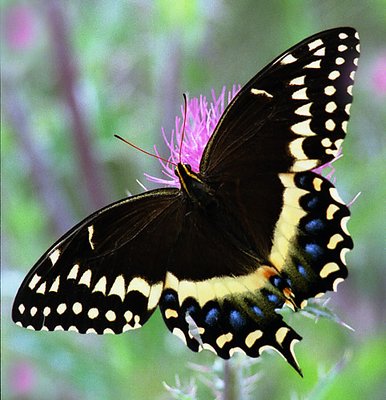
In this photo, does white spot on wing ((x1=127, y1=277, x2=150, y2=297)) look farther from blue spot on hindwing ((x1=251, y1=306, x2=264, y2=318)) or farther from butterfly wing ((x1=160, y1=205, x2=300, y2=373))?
blue spot on hindwing ((x1=251, y1=306, x2=264, y2=318))

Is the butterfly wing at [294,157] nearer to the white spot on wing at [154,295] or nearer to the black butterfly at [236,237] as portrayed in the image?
the black butterfly at [236,237]

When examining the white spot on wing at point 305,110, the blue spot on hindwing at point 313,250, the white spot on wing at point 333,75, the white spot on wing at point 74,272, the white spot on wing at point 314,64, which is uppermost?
the white spot on wing at point 314,64

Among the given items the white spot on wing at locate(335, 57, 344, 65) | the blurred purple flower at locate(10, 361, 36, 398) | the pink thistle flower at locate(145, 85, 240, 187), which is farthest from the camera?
the blurred purple flower at locate(10, 361, 36, 398)

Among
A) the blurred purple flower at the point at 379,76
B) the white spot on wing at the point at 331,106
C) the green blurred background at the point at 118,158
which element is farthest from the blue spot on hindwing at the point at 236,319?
the blurred purple flower at the point at 379,76

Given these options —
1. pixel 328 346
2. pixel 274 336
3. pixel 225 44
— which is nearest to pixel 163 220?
pixel 274 336

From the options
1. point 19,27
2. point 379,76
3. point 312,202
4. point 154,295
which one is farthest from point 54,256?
point 379,76

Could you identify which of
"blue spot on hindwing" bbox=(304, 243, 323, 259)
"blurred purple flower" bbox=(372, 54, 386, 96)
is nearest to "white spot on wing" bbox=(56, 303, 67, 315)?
"blue spot on hindwing" bbox=(304, 243, 323, 259)
